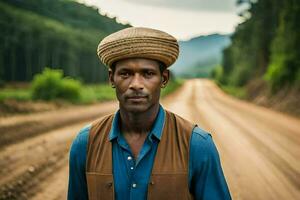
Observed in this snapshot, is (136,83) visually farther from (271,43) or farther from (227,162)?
(271,43)

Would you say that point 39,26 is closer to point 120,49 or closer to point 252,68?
point 252,68

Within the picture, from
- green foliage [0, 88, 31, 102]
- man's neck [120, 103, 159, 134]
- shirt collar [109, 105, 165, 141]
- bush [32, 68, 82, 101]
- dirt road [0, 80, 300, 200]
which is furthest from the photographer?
bush [32, 68, 82, 101]

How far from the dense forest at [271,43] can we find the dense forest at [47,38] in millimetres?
14283

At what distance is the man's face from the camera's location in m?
2.18

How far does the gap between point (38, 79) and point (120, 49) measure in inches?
924

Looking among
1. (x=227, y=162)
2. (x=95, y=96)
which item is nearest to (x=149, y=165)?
(x=227, y=162)

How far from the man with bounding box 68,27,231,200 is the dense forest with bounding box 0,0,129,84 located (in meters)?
36.7

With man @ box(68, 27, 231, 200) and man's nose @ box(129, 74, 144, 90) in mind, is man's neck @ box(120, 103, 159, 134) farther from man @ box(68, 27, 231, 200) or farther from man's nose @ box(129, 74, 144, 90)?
man's nose @ box(129, 74, 144, 90)

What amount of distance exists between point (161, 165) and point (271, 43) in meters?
31.7

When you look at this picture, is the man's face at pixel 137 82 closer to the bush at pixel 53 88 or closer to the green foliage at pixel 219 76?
the bush at pixel 53 88

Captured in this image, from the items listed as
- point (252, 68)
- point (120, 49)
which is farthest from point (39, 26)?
point (120, 49)

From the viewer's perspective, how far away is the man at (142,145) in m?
2.04

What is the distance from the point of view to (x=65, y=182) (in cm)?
699

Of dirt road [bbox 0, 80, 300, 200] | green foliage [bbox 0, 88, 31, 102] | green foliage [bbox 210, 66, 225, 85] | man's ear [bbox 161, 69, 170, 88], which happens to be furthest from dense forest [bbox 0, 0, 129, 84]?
man's ear [bbox 161, 69, 170, 88]
